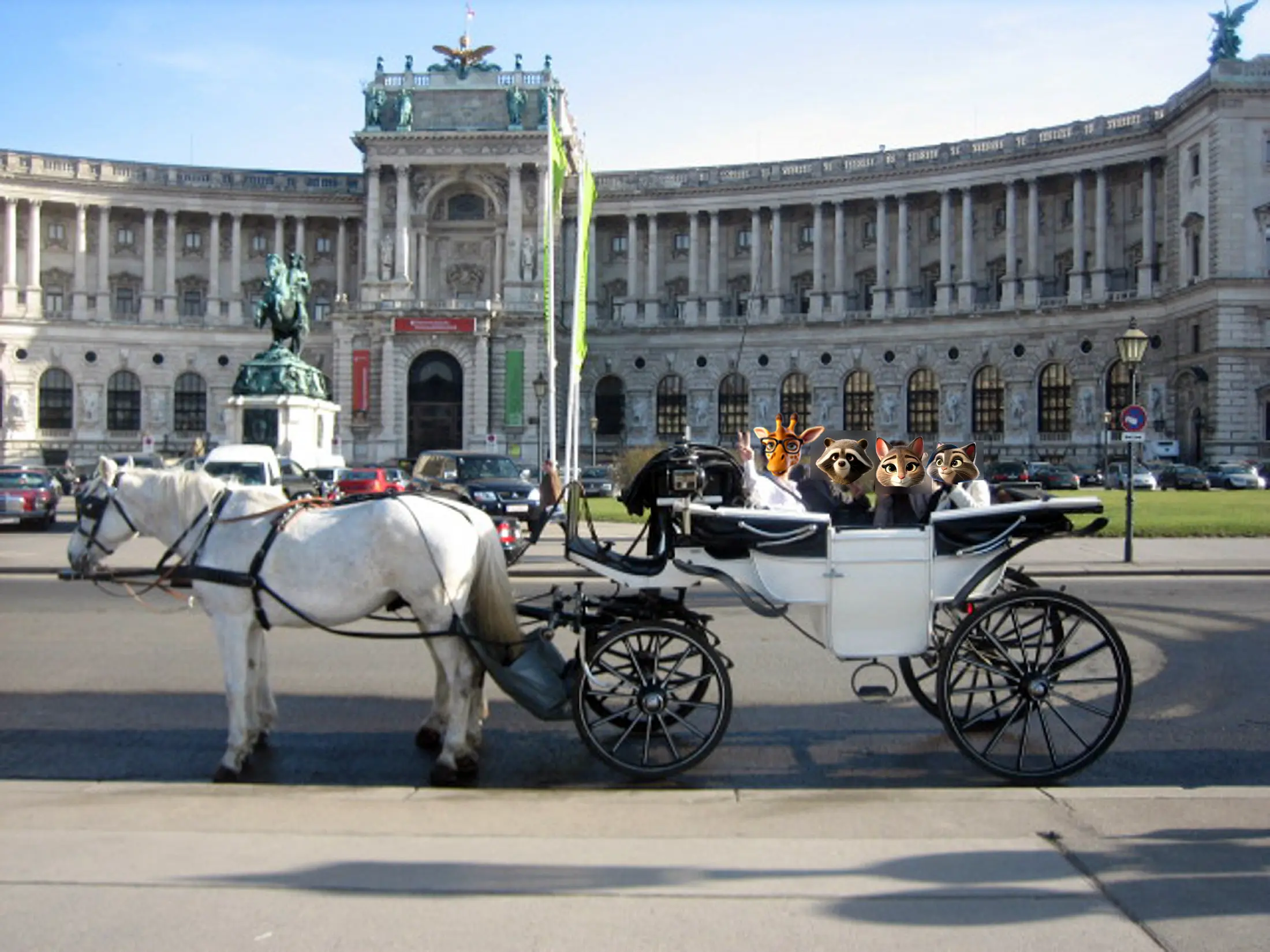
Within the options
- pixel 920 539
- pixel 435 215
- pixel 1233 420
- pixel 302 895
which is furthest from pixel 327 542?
pixel 435 215

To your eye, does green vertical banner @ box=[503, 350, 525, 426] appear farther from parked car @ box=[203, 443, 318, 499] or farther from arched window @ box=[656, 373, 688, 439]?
parked car @ box=[203, 443, 318, 499]

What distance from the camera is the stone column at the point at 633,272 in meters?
80.8

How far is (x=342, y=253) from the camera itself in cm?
8162

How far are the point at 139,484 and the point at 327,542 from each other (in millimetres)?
1605

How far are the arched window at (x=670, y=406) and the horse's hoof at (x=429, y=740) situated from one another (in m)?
71.0

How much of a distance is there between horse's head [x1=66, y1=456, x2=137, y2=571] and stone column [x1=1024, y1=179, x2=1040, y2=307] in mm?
67825

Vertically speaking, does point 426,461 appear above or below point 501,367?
below

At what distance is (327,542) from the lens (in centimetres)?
801

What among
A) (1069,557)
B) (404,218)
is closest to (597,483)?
(1069,557)

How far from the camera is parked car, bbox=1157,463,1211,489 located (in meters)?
54.0

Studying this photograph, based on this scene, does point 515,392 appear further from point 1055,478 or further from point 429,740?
point 429,740

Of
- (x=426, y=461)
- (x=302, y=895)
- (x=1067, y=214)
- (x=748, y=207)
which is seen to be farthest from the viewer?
(x=748, y=207)

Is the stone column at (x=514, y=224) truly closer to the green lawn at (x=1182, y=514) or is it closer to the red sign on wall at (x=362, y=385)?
the red sign on wall at (x=362, y=385)

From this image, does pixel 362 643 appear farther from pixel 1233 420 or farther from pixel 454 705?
pixel 1233 420
